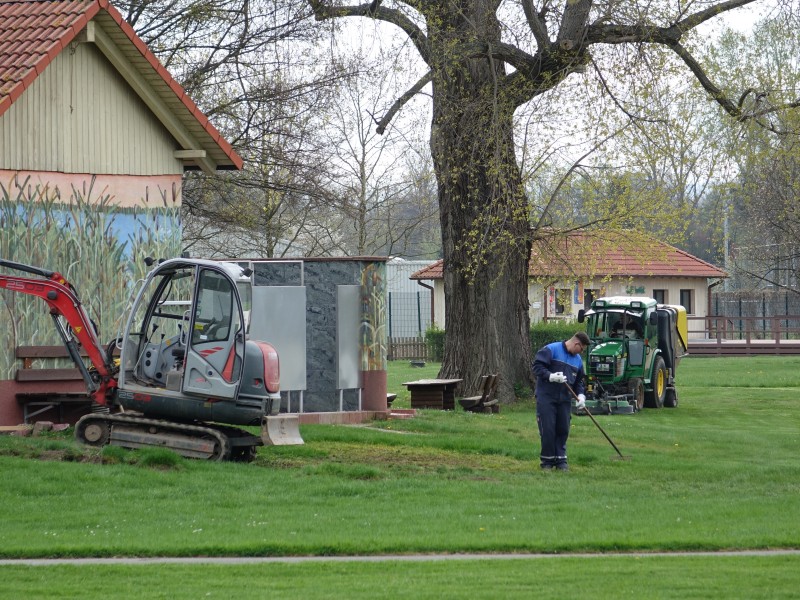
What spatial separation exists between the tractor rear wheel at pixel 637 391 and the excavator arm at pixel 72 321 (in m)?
14.0

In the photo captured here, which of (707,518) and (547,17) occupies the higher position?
(547,17)

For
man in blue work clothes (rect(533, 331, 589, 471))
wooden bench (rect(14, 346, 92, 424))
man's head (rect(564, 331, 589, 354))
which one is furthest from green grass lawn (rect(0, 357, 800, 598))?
wooden bench (rect(14, 346, 92, 424))

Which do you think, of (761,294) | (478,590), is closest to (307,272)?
(478,590)

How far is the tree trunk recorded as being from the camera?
79.7 feet

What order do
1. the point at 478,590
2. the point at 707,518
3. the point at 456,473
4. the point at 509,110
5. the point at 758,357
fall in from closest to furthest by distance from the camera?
the point at 478,590 → the point at 707,518 → the point at 456,473 → the point at 509,110 → the point at 758,357

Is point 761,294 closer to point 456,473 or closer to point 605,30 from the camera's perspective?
point 605,30

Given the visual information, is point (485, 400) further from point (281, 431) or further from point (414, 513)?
point (414, 513)

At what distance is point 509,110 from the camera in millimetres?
24438

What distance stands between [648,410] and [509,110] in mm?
7699

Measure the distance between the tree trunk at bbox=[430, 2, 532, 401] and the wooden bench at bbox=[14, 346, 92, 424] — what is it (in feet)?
31.6

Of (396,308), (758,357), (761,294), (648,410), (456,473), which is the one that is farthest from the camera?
(761,294)

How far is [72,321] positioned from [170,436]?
2083 mm

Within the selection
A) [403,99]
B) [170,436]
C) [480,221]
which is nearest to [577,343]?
[170,436]

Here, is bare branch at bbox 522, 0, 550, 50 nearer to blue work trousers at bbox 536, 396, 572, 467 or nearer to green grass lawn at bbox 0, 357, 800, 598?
green grass lawn at bbox 0, 357, 800, 598
